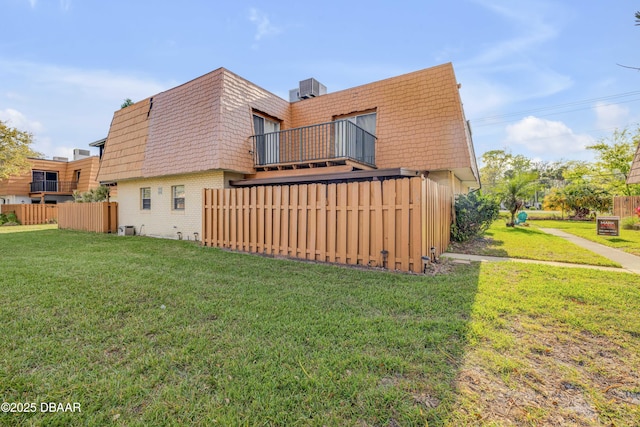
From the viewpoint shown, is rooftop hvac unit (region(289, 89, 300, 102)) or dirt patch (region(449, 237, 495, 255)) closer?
dirt patch (region(449, 237, 495, 255))

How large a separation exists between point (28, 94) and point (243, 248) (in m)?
14.7

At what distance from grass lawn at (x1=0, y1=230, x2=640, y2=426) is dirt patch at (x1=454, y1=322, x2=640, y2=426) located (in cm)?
1

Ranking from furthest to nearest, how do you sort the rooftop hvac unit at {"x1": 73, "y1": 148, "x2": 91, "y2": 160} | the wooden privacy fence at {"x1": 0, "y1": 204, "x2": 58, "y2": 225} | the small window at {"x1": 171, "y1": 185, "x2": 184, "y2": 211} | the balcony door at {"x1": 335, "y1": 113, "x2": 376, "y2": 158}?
the rooftop hvac unit at {"x1": 73, "y1": 148, "x2": 91, "y2": 160} → the wooden privacy fence at {"x1": 0, "y1": 204, "x2": 58, "y2": 225} → the small window at {"x1": 171, "y1": 185, "x2": 184, "y2": 211} → the balcony door at {"x1": 335, "y1": 113, "x2": 376, "y2": 158}

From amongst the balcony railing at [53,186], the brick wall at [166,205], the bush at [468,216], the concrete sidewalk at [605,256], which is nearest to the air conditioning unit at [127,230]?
the brick wall at [166,205]

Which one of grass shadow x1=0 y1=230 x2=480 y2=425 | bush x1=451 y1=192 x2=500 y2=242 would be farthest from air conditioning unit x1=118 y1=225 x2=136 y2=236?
bush x1=451 y1=192 x2=500 y2=242

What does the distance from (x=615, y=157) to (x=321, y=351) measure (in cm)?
3371

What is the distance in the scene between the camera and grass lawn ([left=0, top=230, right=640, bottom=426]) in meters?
1.98

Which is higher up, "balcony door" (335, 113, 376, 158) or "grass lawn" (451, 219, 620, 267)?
"balcony door" (335, 113, 376, 158)

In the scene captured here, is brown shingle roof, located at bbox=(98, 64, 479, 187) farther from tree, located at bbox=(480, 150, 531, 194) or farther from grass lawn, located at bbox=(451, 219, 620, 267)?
tree, located at bbox=(480, 150, 531, 194)

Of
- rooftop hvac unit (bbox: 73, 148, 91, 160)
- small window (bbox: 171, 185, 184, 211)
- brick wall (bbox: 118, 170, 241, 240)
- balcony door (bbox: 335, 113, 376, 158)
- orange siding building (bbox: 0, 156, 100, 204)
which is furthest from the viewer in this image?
rooftop hvac unit (bbox: 73, 148, 91, 160)

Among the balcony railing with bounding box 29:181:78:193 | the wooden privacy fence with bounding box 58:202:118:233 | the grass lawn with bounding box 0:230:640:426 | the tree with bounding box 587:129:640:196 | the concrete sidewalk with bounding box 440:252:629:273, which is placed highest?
the tree with bounding box 587:129:640:196

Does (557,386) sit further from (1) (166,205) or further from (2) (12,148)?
(2) (12,148)

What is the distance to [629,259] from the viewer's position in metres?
7.22

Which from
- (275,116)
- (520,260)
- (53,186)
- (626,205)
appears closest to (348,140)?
(275,116)
